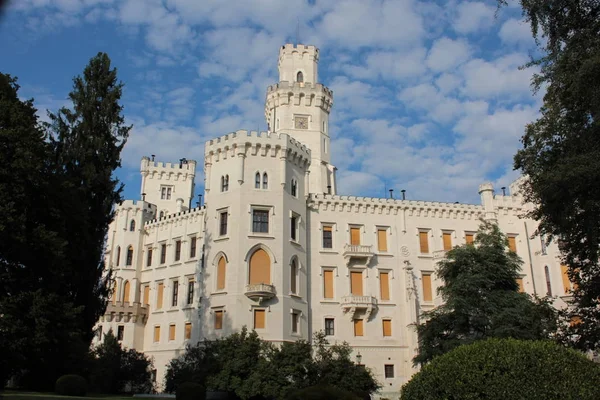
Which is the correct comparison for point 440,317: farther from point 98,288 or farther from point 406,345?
point 98,288

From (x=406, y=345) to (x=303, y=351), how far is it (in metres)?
13.8

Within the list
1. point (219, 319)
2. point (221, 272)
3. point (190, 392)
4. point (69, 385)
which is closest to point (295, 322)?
point (219, 319)

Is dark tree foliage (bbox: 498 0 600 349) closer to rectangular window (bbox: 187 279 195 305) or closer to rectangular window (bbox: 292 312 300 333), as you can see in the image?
rectangular window (bbox: 292 312 300 333)

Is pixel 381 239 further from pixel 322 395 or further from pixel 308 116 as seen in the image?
pixel 322 395

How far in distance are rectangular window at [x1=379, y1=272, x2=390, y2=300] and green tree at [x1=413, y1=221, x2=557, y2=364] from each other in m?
8.35

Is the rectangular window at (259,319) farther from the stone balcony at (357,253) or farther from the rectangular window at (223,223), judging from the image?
the stone balcony at (357,253)

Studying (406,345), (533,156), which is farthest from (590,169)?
(406,345)

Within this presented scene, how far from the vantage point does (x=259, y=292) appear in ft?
121

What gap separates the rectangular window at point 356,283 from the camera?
143 ft

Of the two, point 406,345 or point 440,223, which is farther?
point 440,223

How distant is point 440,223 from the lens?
47438 millimetres

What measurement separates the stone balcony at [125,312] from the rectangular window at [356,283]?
18.5 m

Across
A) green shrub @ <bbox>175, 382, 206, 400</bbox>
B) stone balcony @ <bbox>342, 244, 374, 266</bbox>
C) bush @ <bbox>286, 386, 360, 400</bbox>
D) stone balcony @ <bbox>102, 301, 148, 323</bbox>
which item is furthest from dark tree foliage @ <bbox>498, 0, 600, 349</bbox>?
stone balcony @ <bbox>102, 301, 148, 323</bbox>

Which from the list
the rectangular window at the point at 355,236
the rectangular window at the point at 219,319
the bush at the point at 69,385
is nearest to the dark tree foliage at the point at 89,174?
the bush at the point at 69,385
